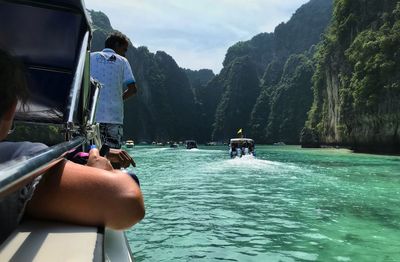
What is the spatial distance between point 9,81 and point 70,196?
1.75ft

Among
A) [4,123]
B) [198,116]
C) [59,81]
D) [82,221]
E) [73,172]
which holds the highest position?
[198,116]

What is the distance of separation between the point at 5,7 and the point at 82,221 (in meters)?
2.37

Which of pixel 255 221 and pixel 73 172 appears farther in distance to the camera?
pixel 255 221

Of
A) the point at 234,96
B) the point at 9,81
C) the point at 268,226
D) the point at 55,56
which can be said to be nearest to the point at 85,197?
the point at 9,81

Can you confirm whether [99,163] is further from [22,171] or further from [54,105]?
[54,105]

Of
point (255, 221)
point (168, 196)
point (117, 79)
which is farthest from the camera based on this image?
point (168, 196)

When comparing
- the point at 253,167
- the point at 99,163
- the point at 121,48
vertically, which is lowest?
the point at 253,167

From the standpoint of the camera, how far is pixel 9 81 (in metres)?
1.55

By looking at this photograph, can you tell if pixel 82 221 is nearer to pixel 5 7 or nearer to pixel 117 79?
pixel 5 7

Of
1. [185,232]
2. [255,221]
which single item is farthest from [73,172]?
[255,221]

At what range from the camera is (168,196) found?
12.2 metres

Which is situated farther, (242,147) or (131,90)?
(242,147)

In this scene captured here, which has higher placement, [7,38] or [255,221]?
[7,38]

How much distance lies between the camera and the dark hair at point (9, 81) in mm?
1528
